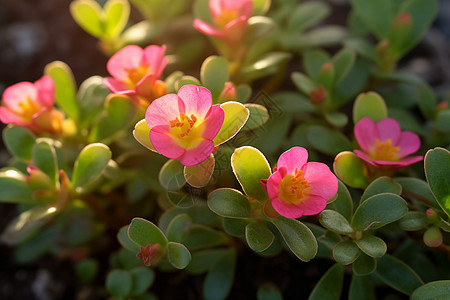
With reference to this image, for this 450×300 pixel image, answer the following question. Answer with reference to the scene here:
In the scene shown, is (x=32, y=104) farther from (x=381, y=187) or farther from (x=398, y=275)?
(x=398, y=275)

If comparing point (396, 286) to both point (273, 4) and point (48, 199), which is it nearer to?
point (48, 199)

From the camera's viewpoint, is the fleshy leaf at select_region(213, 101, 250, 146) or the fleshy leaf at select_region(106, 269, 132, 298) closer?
the fleshy leaf at select_region(213, 101, 250, 146)

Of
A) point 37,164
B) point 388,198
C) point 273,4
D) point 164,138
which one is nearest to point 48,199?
point 37,164

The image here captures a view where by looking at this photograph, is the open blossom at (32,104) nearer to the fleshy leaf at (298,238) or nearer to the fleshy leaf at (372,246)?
the fleshy leaf at (298,238)

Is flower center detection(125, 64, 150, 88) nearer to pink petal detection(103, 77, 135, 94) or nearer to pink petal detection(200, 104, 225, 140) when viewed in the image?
pink petal detection(103, 77, 135, 94)

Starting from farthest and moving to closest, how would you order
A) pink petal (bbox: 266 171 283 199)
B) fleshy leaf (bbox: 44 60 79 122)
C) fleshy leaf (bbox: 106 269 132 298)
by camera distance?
fleshy leaf (bbox: 44 60 79 122), fleshy leaf (bbox: 106 269 132 298), pink petal (bbox: 266 171 283 199)

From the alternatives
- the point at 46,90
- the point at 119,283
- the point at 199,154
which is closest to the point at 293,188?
the point at 199,154

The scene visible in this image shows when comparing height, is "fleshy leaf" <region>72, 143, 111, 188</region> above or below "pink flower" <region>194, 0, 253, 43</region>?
below

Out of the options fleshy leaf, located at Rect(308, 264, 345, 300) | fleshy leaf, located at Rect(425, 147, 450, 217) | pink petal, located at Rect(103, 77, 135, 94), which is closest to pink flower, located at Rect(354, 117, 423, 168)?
fleshy leaf, located at Rect(425, 147, 450, 217)
